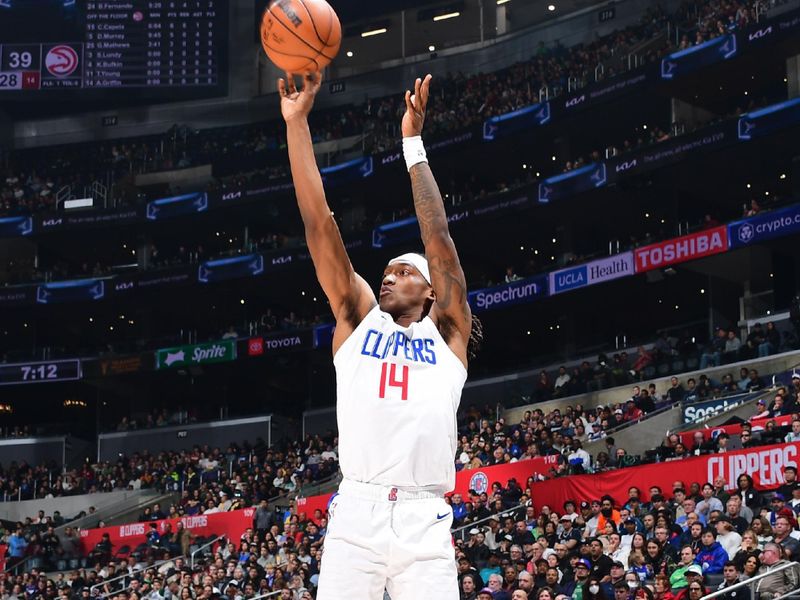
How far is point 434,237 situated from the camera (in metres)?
5.34

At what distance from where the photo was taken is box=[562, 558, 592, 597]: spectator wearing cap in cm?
1474

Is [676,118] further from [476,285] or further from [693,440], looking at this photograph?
[693,440]

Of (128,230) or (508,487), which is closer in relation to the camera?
(508,487)

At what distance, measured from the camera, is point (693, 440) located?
2019 centimetres

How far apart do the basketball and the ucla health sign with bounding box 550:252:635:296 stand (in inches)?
1045

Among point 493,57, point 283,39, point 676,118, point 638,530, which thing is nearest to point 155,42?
point 493,57

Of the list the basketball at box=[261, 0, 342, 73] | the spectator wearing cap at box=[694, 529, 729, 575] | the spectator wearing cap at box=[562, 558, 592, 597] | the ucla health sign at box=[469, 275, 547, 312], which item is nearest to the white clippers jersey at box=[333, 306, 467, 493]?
the basketball at box=[261, 0, 342, 73]

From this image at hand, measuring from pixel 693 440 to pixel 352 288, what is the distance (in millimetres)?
16000

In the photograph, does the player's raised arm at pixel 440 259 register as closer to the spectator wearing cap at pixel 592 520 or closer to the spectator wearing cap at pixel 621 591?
the spectator wearing cap at pixel 621 591

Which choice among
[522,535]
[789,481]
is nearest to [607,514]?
[522,535]

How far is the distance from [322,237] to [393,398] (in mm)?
736

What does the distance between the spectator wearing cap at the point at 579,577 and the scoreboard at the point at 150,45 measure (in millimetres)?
27247

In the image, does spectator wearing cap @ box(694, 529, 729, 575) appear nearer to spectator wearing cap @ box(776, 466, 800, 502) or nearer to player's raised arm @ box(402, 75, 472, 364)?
spectator wearing cap @ box(776, 466, 800, 502)

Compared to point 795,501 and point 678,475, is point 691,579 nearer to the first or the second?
point 795,501
